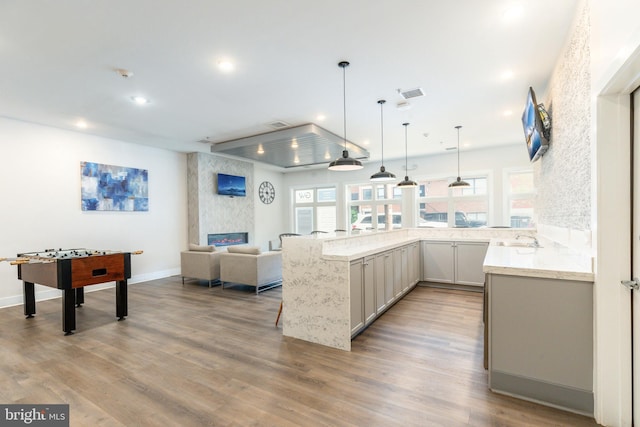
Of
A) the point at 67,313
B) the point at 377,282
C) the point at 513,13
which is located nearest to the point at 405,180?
the point at 377,282

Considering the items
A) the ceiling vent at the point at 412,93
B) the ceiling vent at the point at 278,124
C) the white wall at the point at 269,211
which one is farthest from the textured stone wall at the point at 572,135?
the white wall at the point at 269,211

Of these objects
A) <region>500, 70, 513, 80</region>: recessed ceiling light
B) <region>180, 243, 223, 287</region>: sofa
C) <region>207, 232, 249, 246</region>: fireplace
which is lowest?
<region>180, 243, 223, 287</region>: sofa

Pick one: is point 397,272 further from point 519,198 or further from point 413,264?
point 519,198

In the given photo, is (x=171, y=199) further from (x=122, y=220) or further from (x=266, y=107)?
(x=266, y=107)

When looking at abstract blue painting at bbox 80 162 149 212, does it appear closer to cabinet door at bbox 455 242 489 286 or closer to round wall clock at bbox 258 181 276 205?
round wall clock at bbox 258 181 276 205

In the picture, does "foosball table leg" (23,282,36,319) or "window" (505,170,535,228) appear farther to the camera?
"window" (505,170,535,228)

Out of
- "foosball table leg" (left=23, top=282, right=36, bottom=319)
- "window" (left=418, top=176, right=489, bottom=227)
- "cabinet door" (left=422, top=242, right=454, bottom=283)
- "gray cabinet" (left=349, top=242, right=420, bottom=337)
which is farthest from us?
"window" (left=418, top=176, right=489, bottom=227)

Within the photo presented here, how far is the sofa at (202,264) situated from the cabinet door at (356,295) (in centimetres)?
367

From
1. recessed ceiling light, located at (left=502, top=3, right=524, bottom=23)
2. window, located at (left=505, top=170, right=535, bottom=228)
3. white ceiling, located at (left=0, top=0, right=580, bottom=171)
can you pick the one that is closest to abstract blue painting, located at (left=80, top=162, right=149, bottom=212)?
white ceiling, located at (left=0, top=0, right=580, bottom=171)

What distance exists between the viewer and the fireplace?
779cm

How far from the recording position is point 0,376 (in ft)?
8.53

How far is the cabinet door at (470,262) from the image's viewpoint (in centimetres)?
532

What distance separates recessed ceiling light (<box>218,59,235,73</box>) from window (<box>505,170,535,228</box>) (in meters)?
6.80

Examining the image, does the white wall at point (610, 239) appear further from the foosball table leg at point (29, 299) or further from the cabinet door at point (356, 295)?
the foosball table leg at point (29, 299)
